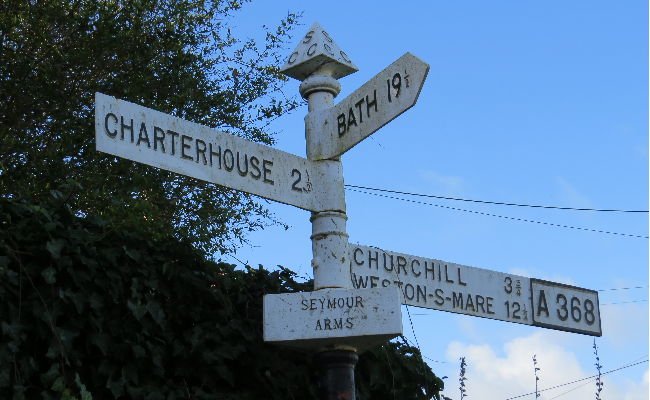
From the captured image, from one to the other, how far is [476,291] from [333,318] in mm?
974

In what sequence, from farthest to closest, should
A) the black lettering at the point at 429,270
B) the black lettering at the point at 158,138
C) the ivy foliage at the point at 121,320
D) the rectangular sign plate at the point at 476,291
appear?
the black lettering at the point at 429,270 → the rectangular sign plate at the point at 476,291 → the black lettering at the point at 158,138 → the ivy foliage at the point at 121,320

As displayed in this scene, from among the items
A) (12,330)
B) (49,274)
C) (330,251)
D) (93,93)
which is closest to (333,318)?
(330,251)

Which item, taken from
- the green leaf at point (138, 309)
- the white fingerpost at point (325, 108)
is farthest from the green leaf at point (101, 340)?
the white fingerpost at point (325, 108)

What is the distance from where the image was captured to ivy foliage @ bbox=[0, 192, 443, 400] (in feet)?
10.8

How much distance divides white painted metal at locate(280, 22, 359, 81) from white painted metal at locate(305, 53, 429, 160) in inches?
9.3

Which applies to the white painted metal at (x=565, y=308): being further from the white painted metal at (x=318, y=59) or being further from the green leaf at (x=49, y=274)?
the green leaf at (x=49, y=274)

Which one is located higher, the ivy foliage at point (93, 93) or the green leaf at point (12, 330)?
the ivy foliage at point (93, 93)

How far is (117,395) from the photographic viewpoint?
3.38 m

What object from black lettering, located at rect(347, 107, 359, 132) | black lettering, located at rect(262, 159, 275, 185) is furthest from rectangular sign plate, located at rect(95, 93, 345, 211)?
black lettering, located at rect(347, 107, 359, 132)

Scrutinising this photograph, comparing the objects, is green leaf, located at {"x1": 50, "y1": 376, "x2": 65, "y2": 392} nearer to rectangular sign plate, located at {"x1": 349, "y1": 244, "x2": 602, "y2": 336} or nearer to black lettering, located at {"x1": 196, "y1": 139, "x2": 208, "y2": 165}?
black lettering, located at {"x1": 196, "y1": 139, "x2": 208, "y2": 165}

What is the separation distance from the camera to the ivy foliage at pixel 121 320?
10.8 ft

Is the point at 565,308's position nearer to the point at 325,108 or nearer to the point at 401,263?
the point at 401,263

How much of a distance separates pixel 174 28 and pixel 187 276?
18.4ft

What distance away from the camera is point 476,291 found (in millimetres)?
4211
